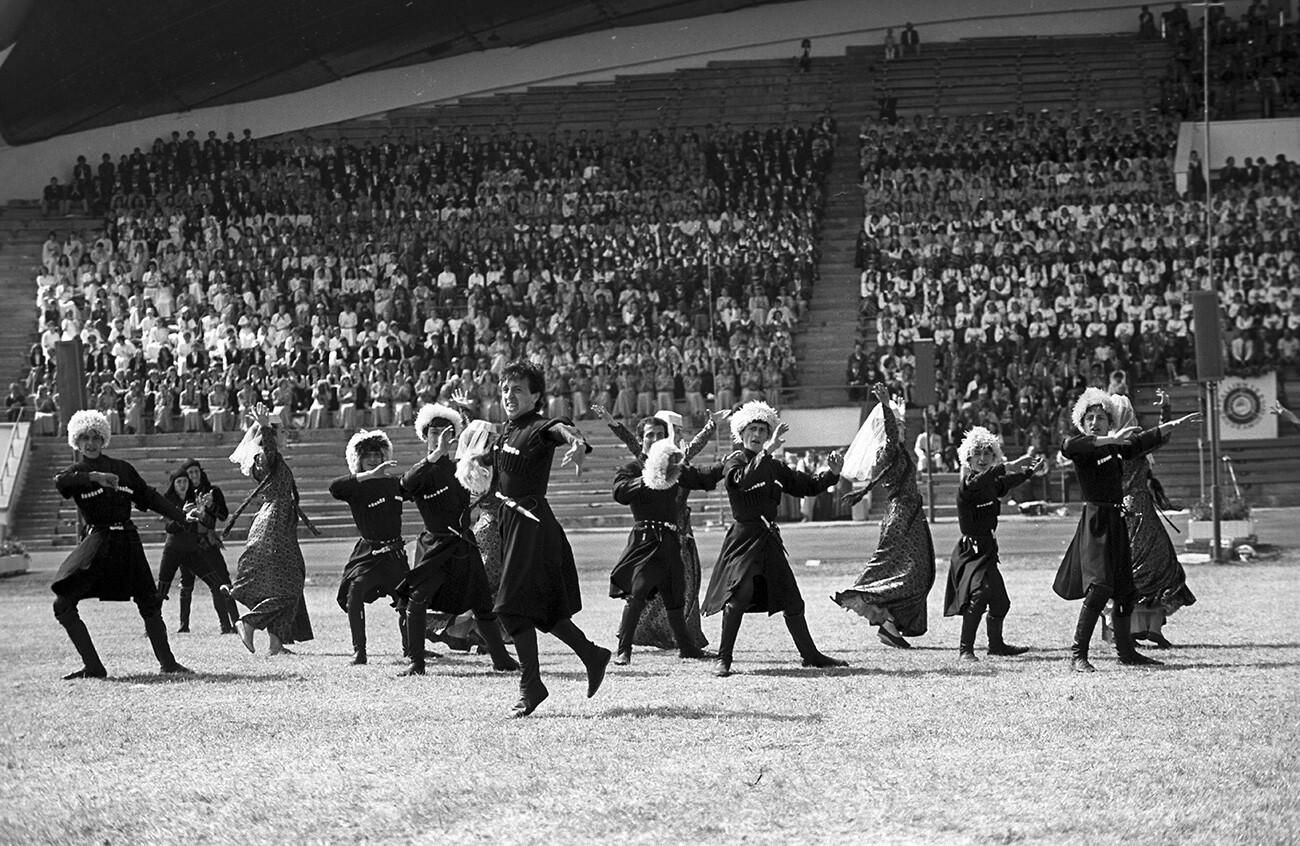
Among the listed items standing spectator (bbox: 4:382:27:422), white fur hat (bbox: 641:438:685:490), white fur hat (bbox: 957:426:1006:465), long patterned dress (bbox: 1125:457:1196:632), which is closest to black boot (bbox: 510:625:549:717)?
white fur hat (bbox: 641:438:685:490)

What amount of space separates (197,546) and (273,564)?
2803mm

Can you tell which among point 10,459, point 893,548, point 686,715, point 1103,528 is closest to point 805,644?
point 893,548

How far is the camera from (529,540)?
8.49 meters

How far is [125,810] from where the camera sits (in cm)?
634

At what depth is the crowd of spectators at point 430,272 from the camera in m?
31.0

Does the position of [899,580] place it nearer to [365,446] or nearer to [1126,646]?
[1126,646]

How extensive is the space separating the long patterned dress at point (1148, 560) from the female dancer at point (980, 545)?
0.73 metres

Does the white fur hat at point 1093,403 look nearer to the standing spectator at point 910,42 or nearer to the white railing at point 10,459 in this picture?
the white railing at point 10,459

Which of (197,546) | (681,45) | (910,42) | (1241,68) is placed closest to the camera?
(197,546)

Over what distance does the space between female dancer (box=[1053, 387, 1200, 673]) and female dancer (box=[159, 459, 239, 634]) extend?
7.58m

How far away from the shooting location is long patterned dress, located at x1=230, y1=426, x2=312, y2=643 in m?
12.2

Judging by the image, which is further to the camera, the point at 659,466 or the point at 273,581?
the point at 273,581

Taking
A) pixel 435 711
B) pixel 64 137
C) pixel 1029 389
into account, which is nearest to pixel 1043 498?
pixel 1029 389

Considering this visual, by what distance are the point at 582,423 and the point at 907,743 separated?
77.1 ft
